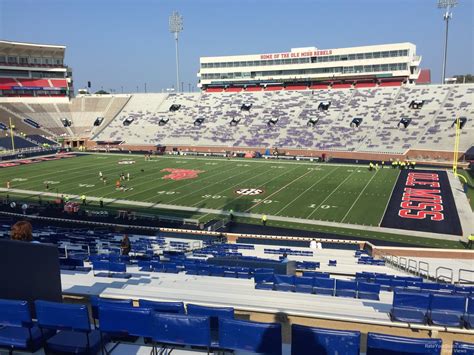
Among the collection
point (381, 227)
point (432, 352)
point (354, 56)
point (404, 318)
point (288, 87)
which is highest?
point (354, 56)

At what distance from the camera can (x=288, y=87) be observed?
78.0 meters

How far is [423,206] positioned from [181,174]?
2407 cm

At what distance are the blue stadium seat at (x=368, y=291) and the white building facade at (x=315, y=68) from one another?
6881 cm

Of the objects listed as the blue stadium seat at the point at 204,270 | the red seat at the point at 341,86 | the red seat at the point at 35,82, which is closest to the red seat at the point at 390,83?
the red seat at the point at 341,86

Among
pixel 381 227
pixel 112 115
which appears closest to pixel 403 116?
pixel 381 227

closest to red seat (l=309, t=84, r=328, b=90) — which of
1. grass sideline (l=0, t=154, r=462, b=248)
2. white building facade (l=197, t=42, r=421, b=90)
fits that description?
white building facade (l=197, t=42, r=421, b=90)

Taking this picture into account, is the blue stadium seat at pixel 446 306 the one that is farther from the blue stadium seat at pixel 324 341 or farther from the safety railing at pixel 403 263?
the safety railing at pixel 403 263

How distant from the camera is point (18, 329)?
5273 millimetres

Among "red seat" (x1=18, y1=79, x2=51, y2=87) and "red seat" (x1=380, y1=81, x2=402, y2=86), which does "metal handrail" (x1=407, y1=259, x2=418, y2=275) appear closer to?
"red seat" (x1=380, y1=81, x2=402, y2=86)

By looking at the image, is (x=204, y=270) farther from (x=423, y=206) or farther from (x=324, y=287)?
(x=423, y=206)

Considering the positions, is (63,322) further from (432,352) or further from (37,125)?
(37,125)

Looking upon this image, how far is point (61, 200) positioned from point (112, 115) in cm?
4913

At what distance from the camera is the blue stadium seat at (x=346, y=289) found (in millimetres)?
9035

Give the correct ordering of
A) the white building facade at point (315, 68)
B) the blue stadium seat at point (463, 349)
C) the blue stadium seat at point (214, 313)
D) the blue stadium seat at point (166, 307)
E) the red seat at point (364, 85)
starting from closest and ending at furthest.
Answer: the blue stadium seat at point (463, 349) < the blue stadium seat at point (214, 313) < the blue stadium seat at point (166, 307) < the red seat at point (364, 85) < the white building facade at point (315, 68)
